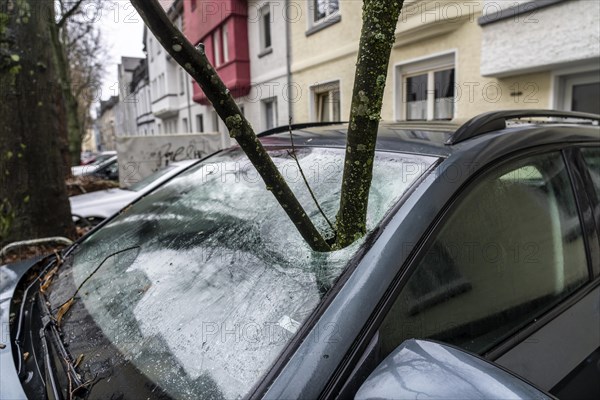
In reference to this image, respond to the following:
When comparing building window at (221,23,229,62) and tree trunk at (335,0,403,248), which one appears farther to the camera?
building window at (221,23,229,62)

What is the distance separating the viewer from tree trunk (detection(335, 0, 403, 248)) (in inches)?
40.4

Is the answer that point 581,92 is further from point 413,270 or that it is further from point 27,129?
point 27,129

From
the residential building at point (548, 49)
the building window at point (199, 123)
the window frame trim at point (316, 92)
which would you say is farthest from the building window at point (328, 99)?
the building window at point (199, 123)

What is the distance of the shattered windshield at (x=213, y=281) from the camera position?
962mm

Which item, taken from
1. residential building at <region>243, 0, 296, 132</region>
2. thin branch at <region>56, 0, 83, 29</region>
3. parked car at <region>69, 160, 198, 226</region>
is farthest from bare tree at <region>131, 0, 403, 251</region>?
thin branch at <region>56, 0, 83, 29</region>

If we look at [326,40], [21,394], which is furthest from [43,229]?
[326,40]

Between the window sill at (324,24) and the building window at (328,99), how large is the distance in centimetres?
116

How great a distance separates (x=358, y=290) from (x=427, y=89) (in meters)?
6.59

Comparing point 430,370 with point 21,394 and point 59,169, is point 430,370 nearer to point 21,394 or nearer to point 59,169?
point 21,394

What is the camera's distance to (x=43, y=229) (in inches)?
142

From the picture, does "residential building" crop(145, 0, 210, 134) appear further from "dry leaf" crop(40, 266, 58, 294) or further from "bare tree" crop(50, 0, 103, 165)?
"dry leaf" crop(40, 266, 58, 294)

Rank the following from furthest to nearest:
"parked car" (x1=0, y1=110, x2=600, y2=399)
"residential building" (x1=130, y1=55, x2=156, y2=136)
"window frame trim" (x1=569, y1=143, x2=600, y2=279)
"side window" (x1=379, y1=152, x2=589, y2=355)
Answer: "residential building" (x1=130, y1=55, x2=156, y2=136), "window frame trim" (x1=569, y1=143, x2=600, y2=279), "side window" (x1=379, y1=152, x2=589, y2=355), "parked car" (x1=0, y1=110, x2=600, y2=399)

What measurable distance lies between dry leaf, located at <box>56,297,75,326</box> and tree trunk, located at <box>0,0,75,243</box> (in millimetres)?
2650

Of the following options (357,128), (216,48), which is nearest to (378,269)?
(357,128)
